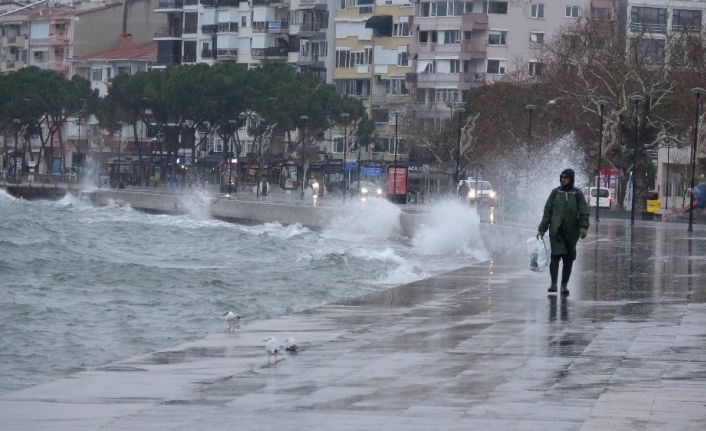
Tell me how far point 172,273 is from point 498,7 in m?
69.8

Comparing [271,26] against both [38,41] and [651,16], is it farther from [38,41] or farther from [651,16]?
[651,16]

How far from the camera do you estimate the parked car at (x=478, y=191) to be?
65.2 m

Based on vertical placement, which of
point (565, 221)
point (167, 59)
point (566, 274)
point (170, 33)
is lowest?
point (566, 274)

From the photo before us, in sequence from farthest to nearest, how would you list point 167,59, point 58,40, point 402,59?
point 58,40
point 167,59
point 402,59

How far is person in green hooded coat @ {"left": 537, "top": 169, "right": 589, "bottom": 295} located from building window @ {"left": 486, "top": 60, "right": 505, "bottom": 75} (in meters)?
85.4

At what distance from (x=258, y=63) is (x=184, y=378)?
10912 cm

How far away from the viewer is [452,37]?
103 metres

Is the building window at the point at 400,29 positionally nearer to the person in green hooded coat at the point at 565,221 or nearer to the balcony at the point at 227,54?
the balcony at the point at 227,54

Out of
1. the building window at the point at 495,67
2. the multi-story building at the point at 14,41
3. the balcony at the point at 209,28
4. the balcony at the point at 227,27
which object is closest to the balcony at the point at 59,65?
the multi-story building at the point at 14,41

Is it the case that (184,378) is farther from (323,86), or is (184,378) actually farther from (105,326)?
(323,86)

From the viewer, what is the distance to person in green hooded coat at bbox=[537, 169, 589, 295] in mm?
16938

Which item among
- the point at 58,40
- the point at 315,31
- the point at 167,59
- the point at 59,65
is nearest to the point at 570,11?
the point at 315,31

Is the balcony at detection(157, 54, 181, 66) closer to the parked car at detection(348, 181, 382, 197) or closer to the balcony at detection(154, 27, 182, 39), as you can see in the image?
the balcony at detection(154, 27, 182, 39)

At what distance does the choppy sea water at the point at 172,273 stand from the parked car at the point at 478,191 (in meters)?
8.11
